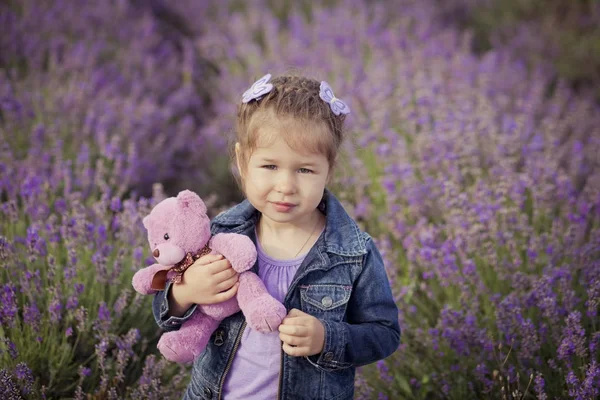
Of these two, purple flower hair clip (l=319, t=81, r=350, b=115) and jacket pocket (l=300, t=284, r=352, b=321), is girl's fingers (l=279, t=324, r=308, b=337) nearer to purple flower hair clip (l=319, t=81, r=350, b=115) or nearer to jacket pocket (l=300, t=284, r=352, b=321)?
jacket pocket (l=300, t=284, r=352, b=321)

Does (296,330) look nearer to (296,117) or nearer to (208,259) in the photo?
(208,259)

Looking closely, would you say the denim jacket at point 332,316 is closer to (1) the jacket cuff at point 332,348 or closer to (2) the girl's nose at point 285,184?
(1) the jacket cuff at point 332,348

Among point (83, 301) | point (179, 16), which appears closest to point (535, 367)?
point (83, 301)

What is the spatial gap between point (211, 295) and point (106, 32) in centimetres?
422

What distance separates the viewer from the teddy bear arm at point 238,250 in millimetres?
1679

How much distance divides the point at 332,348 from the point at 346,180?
6.85 ft

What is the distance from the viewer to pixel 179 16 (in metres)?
6.44

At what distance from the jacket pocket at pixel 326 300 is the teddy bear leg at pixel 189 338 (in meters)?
0.27

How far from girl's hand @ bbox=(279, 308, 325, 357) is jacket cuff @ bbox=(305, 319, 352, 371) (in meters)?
0.02

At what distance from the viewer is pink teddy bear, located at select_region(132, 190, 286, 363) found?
166 centimetres

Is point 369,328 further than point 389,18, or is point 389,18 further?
point 389,18

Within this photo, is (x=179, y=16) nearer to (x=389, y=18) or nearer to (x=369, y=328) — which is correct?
(x=389, y=18)

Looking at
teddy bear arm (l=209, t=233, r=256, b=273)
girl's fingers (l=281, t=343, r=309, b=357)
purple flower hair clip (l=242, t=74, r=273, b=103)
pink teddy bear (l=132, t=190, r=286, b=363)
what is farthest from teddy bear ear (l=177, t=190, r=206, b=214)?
girl's fingers (l=281, t=343, r=309, b=357)

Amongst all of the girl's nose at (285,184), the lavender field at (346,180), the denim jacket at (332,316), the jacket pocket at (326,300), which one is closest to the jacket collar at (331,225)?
the denim jacket at (332,316)
